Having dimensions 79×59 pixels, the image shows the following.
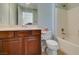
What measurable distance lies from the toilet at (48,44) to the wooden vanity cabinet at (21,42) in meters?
0.05

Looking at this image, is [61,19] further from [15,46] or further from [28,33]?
[15,46]

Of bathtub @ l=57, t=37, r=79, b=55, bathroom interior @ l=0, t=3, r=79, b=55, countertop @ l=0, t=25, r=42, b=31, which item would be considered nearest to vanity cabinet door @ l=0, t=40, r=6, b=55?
bathroom interior @ l=0, t=3, r=79, b=55

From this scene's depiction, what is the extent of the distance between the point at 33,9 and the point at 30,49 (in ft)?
1.43

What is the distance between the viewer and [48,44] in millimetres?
1322

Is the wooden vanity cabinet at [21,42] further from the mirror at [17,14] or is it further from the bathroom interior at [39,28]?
the mirror at [17,14]

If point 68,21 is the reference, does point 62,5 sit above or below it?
above

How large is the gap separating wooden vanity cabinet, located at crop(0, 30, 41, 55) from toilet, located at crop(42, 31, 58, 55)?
54mm

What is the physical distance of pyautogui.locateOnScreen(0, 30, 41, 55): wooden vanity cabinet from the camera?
1283mm

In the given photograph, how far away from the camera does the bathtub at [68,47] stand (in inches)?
50.8

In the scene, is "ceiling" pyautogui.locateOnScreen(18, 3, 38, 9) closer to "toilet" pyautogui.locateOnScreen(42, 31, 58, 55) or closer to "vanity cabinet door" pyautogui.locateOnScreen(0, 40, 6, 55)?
"toilet" pyautogui.locateOnScreen(42, 31, 58, 55)
